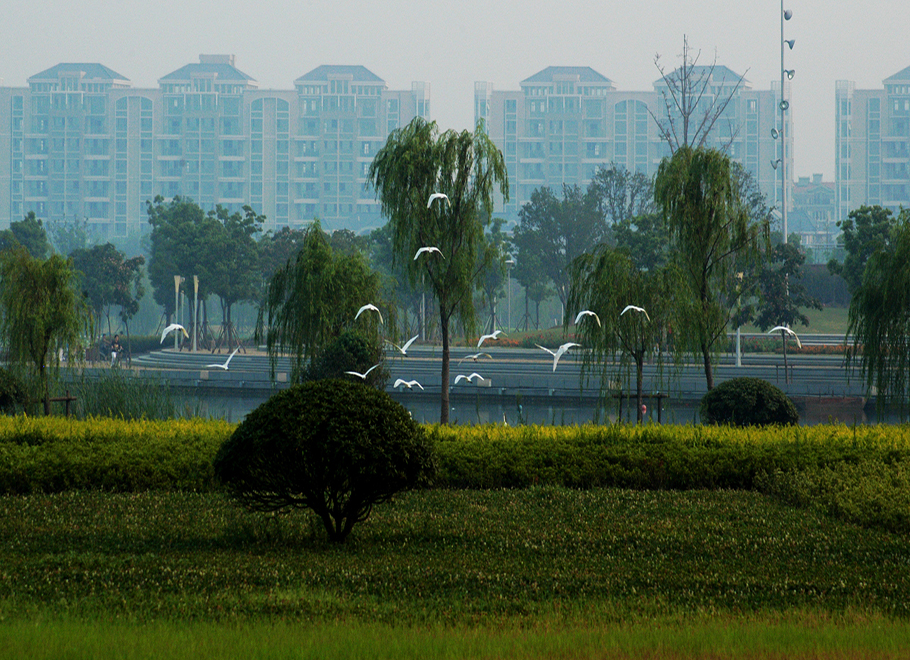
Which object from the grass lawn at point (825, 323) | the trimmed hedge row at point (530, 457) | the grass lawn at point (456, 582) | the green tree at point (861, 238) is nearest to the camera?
the grass lawn at point (456, 582)

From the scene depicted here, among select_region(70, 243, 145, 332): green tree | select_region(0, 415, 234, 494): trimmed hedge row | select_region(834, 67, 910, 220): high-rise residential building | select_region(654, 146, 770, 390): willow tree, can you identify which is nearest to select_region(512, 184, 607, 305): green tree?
select_region(70, 243, 145, 332): green tree

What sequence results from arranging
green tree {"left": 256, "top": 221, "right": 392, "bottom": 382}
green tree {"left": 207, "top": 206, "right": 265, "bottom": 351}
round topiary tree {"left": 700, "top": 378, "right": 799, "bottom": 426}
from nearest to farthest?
round topiary tree {"left": 700, "top": 378, "right": 799, "bottom": 426} → green tree {"left": 256, "top": 221, "right": 392, "bottom": 382} → green tree {"left": 207, "top": 206, "right": 265, "bottom": 351}

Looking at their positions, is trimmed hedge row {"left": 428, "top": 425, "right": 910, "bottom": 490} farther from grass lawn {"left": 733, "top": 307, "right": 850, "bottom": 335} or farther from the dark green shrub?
grass lawn {"left": 733, "top": 307, "right": 850, "bottom": 335}

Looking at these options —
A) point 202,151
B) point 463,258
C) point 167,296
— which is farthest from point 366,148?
point 463,258

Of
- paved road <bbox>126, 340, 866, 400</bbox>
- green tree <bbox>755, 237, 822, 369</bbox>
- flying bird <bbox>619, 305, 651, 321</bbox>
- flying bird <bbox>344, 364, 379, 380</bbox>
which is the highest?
green tree <bbox>755, 237, 822, 369</bbox>

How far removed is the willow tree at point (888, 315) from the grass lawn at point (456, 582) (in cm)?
755

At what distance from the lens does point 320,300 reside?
18.2 m

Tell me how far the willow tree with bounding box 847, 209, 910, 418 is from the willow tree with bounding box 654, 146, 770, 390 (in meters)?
1.91

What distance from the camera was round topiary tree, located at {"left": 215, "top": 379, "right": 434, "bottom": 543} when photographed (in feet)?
22.5

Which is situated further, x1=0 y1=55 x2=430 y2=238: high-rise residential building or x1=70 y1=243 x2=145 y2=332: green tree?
x1=0 y1=55 x2=430 y2=238: high-rise residential building

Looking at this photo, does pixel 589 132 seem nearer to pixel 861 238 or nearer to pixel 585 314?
pixel 861 238

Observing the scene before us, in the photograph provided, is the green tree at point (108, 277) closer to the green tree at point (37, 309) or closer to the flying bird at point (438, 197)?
the green tree at point (37, 309)

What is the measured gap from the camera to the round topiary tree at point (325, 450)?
6848mm

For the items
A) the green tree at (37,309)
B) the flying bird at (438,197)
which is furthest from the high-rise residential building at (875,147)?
the green tree at (37,309)
